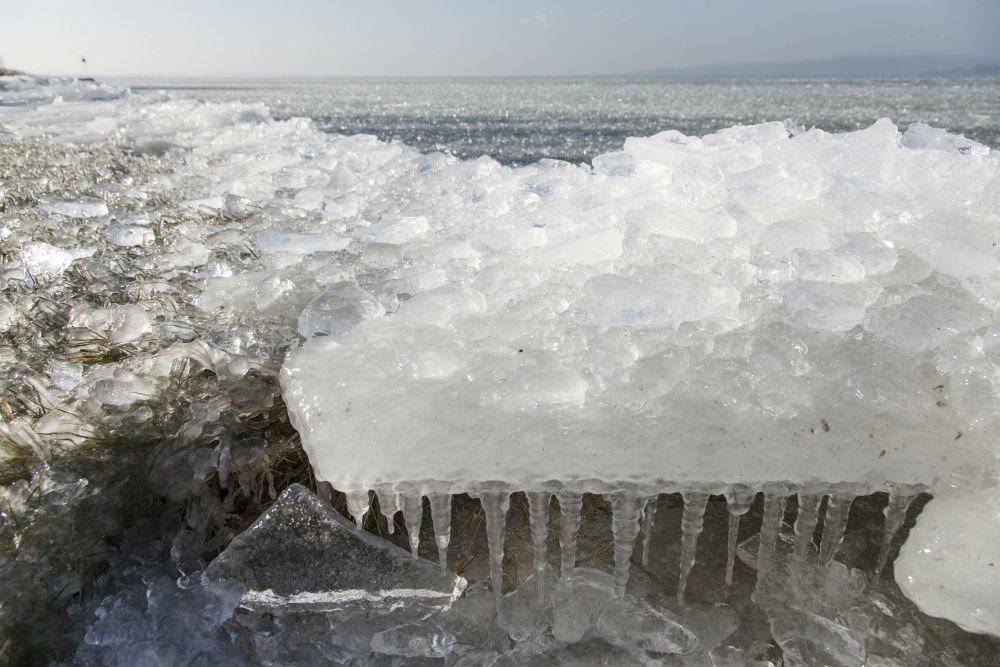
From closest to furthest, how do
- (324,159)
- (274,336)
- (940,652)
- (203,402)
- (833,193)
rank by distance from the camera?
(940,652)
(203,402)
(274,336)
(833,193)
(324,159)

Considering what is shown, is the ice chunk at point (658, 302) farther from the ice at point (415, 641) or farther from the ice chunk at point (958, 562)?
the ice at point (415, 641)

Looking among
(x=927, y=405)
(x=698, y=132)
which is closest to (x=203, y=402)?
(x=927, y=405)

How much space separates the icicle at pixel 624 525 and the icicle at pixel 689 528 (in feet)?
0.30

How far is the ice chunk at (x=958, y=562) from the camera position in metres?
1.05

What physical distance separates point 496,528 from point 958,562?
0.82m

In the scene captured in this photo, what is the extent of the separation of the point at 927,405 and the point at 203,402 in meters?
1.52

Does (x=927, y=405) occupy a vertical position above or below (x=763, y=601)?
above

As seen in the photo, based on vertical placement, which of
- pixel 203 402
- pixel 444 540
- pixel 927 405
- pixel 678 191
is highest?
pixel 678 191

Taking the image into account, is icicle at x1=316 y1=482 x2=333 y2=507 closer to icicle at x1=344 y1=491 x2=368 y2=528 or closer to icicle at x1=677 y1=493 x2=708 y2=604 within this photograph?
icicle at x1=344 y1=491 x2=368 y2=528

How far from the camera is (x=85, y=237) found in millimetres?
2311

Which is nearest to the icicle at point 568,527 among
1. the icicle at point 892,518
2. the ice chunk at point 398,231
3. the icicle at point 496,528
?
the icicle at point 496,528

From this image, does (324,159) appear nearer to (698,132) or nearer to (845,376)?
(845,376)

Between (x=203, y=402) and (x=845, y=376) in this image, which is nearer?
(x=845, y=376)

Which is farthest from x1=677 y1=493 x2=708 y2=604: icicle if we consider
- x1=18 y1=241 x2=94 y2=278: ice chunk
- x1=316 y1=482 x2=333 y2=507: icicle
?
x1=18 y1=241 x2=94 y2=278: ice chunk
